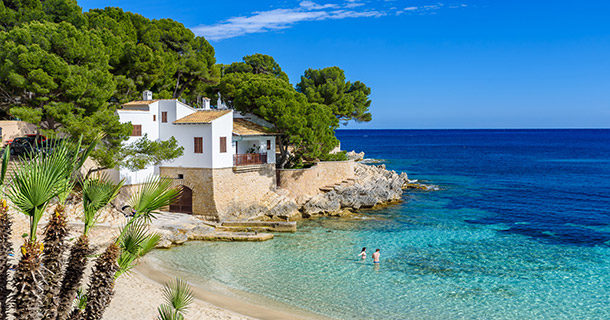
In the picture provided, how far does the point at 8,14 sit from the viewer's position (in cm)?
3334

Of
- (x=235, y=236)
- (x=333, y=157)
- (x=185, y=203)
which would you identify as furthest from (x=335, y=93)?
(x=235, y=236)

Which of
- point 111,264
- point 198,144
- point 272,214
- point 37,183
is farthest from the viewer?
point 272,214

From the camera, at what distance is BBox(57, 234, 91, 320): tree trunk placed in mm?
7027

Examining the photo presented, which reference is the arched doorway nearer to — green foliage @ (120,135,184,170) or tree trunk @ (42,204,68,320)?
green foliage @ (120,135,184,170)

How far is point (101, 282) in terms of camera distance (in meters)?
6.93

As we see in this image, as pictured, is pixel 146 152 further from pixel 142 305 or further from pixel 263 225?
pixel 142 305

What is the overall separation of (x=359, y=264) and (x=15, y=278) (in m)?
17.1

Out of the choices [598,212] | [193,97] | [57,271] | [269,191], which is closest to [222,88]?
[193,97]

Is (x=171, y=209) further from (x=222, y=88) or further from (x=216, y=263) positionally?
(x=222, y=88)

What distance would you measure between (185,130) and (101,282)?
23.5 metres

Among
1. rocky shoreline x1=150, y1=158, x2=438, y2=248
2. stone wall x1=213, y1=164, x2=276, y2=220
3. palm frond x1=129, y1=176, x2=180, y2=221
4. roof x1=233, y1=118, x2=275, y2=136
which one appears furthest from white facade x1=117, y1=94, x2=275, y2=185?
palm frond x1=129, y1=176, x2=180, y2=221

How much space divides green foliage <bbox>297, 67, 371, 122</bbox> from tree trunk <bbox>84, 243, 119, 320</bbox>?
4515 cm

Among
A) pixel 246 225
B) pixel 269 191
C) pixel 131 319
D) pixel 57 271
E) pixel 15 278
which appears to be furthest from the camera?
pixel 269 191

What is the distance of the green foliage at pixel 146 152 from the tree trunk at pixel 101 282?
21.3 metres
